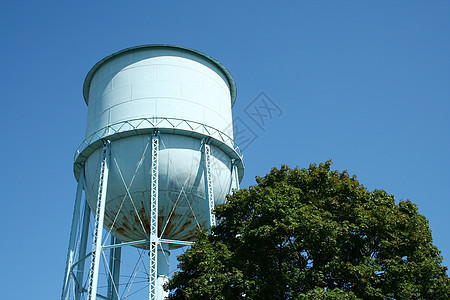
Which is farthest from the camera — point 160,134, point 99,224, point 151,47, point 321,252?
point 151,47

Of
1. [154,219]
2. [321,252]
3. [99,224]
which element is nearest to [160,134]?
[154,219]

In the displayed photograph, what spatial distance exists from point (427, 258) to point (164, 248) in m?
11.1

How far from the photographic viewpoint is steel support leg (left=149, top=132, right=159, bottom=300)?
1512 cm

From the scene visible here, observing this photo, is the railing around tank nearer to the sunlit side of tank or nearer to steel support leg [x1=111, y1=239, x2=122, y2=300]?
the sunlit side of tank

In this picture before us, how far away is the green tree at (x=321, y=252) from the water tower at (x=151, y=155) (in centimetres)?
417

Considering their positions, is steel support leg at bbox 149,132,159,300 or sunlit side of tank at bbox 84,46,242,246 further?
sunlit side of tank at bbox 84,46,242,246

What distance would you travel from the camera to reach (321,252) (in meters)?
12.0

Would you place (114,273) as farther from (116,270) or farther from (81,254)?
(81,254)

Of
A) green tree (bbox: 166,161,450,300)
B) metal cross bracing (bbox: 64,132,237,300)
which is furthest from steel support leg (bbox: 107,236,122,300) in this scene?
green tree (bbox: 166,161,450,300)

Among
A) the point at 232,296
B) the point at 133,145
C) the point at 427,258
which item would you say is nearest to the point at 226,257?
the point at 232,296

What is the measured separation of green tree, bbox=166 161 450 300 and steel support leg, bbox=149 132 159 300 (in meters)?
1.73

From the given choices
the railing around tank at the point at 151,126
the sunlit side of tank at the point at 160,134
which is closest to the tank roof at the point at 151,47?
the sunlit side of tank at the point at 160,134

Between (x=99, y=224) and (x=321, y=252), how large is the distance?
8.15 meters

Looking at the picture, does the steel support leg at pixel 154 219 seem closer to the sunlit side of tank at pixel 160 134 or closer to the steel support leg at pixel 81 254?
the sunlit side of tank at pixel 160 134
